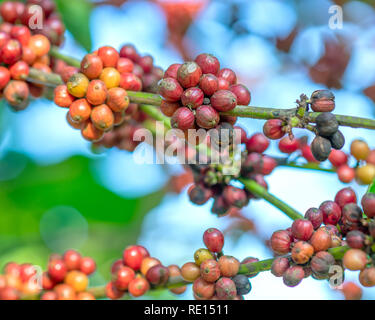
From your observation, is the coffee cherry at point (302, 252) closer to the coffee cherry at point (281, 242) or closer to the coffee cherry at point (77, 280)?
the coffee cherry at point (281, 242)

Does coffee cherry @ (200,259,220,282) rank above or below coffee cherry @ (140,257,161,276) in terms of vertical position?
below

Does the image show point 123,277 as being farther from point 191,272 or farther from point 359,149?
point 359,149

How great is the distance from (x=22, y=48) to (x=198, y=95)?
88 centimetres

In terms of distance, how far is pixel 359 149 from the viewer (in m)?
2.33

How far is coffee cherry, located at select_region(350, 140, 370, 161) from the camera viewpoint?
2338 millimetres

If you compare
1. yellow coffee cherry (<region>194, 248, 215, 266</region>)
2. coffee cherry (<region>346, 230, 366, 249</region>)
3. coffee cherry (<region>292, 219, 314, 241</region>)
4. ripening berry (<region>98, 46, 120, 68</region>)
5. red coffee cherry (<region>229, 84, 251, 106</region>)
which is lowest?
coffee cherry (<region>346, 230, 366, 249</region>)

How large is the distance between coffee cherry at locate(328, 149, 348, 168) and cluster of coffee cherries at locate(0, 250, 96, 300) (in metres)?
1.15

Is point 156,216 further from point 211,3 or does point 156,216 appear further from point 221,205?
point 221,205

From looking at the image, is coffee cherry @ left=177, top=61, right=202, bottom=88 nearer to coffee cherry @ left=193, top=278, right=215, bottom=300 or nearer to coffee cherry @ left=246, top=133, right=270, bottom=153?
coffee cherry @ left=246, top=133, right=270, bottom=153

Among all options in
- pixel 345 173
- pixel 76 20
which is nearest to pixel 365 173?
pixel 345 173

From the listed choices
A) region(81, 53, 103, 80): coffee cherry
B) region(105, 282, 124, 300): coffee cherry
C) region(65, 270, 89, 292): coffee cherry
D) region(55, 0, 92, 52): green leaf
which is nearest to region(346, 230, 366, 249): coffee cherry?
region(105, 282, 124, 300): coffee cherry

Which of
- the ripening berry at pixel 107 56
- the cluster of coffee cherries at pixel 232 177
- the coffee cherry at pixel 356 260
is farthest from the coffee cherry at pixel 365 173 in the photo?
the ripening berry at pixel 107 56

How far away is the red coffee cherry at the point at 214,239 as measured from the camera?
72.0 inches
